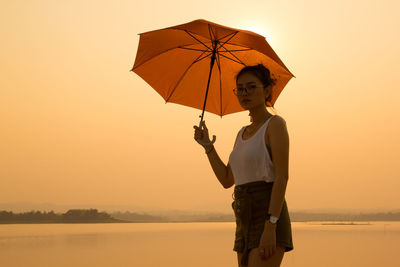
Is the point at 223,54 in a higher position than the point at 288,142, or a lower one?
higher

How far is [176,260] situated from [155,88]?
1501 centimetres

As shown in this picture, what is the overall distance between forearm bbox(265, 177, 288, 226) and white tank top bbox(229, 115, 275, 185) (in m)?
0.10

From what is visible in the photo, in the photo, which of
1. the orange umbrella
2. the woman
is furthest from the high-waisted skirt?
the orange umbrella

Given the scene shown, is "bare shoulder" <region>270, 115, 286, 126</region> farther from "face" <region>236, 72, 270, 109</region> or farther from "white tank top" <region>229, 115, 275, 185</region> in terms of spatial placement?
"face" <region>236, 72, 270, 109</region>

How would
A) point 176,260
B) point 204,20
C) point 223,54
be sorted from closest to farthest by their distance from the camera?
point 204,20
point 223,54
point 176,260

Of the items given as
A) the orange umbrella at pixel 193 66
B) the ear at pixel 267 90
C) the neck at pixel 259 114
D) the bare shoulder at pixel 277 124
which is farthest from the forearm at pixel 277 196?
the orange umbrella at pixel 193 66

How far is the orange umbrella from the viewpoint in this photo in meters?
4.64

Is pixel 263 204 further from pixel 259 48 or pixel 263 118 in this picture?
pixel 259 48

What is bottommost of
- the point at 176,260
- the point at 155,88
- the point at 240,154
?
the point at 176,260

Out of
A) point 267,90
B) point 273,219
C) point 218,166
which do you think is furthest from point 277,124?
point 218,166

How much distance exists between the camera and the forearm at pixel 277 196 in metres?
3.23

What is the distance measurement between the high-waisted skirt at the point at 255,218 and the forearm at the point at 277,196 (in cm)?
8

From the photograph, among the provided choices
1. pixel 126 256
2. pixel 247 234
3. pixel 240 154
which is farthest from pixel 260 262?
pixel 126 256

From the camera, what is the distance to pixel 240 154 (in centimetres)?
350
